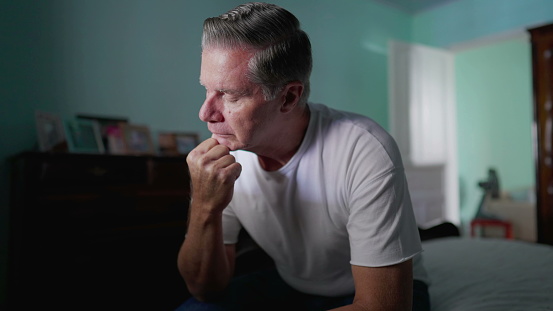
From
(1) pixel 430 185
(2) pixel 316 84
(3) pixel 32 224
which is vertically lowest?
(1) pixel 430 185

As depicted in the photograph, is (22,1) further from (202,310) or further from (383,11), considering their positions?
(383,11)

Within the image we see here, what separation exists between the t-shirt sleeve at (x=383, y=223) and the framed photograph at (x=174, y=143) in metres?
1.91

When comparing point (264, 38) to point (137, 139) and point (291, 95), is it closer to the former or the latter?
point (291, 95)

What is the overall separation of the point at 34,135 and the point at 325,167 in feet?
6.23

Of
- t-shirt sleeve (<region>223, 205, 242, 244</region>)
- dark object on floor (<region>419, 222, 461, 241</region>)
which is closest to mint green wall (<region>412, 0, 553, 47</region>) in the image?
dark object on floor (<region>419, 222, 461, 241</region>)

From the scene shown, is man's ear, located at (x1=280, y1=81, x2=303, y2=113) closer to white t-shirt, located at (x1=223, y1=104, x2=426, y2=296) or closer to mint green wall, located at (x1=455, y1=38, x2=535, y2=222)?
white t-shirt, located at (x1=223, y1=104, x2=426, y2=296)

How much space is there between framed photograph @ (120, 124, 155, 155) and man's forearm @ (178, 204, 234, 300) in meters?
1.49

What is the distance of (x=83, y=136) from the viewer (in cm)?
207

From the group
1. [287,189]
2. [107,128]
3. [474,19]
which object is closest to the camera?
[287,189]

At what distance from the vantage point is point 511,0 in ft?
11.1

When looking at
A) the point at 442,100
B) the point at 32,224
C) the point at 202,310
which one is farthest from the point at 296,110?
the point at 442,100

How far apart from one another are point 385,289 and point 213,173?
0.37 meters

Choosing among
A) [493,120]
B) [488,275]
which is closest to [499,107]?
[493,120]

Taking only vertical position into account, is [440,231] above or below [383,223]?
below
